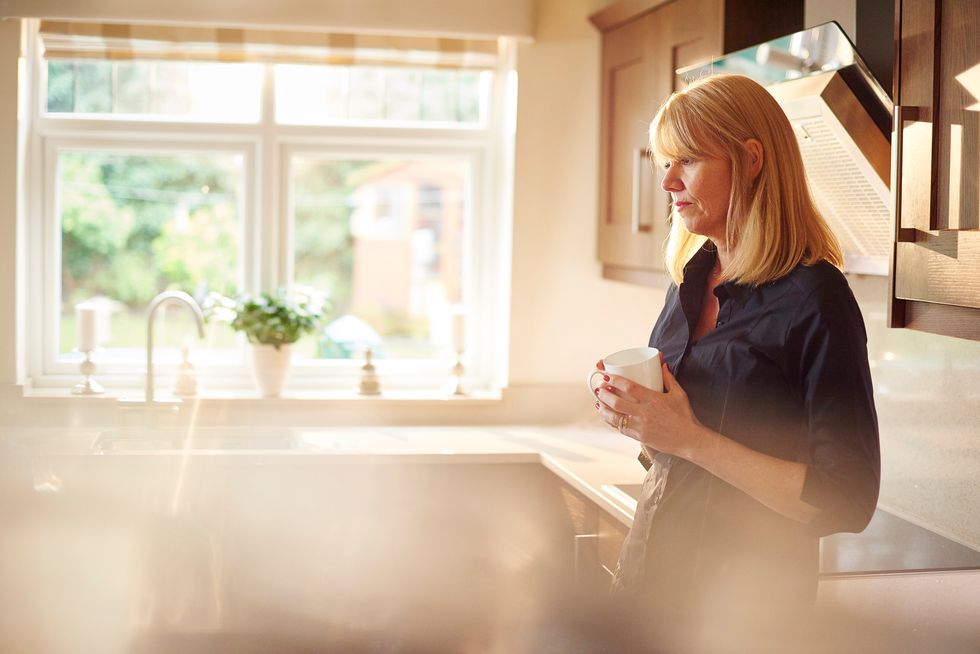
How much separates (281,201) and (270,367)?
1.83ft

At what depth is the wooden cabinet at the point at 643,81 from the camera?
7.81 feet

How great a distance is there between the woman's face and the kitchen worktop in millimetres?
892

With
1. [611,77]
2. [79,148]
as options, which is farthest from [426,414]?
[79,148]

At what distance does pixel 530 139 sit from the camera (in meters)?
3.19

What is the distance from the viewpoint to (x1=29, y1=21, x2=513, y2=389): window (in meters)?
3.19

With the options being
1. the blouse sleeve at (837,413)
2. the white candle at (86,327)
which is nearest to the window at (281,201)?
the white candle at (86,327)

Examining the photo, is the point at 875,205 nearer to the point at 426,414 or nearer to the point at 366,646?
the point at 366,646

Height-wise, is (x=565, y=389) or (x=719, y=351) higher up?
(x=719, y=351)

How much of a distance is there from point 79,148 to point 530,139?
1425 mm

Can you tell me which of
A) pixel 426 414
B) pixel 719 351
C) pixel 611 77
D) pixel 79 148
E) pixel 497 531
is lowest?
pixel 497 531

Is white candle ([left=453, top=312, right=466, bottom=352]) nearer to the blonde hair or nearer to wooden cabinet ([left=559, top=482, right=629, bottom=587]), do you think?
wooden cabinet ([left=559, top=482, right=629, bottom=587])

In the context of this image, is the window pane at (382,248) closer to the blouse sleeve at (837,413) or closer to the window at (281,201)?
the window at (281,201)

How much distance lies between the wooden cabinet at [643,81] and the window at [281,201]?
1.29 feet

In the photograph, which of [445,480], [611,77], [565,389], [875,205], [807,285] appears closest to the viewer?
[807,285]
